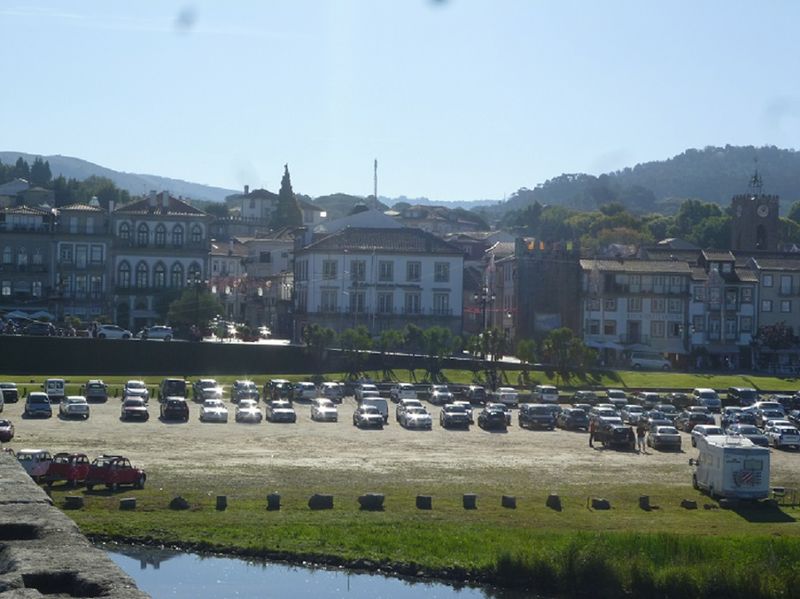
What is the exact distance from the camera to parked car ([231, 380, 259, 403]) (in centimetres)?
6348

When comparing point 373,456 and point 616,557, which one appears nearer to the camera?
point 616,557

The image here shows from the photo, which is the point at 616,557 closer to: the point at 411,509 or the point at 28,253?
the point at 411,509

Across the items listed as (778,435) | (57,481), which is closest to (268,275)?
(778,435)

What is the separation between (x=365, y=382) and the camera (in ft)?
234

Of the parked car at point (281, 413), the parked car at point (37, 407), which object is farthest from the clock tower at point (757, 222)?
the parked car at point (37, 407)

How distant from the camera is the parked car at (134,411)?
55094mm

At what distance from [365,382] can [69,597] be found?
203 feet

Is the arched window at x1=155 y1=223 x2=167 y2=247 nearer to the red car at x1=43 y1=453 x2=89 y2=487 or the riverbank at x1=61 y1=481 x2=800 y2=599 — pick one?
the red car at x1=43 y1=453 x2=89 y2=487

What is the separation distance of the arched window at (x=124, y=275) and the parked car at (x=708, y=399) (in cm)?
4644

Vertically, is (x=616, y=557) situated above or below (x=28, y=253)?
below

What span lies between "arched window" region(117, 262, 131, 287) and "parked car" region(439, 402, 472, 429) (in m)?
46.2

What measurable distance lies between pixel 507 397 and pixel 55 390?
73.9 ft

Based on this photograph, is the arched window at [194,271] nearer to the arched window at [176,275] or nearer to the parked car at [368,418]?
the arched window at [176,275]

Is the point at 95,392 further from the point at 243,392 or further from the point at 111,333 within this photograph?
the point at 111,333
